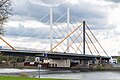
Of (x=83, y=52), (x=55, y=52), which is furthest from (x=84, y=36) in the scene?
(x=55, y=52)

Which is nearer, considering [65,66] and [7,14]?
[7,14]

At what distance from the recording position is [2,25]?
42031mm

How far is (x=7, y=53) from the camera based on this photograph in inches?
4321

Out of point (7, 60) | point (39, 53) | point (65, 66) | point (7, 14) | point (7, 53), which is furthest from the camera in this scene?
point (7, 60)

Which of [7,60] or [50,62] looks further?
[7,60]

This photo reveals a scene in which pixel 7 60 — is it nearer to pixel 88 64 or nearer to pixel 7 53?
pixel 88 64

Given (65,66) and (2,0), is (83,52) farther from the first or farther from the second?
(2,0)

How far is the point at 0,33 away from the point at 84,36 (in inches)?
3964

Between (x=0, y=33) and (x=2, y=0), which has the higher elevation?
(x=2, y=0)

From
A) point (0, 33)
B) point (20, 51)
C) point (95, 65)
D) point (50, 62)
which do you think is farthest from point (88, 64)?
point (0, 33)

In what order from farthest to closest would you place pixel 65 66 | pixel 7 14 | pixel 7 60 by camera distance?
pixel 7 60, pixel 65 66, pixel 7 14

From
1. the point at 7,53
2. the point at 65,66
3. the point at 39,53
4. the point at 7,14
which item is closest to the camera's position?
the point at 7,14

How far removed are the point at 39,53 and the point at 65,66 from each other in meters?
38.4

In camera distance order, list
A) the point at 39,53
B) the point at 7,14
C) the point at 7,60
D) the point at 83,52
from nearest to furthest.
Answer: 1. the point at 7,14
2. the point at 39,53
3. the point at 83,52
4. the point at 7,60
